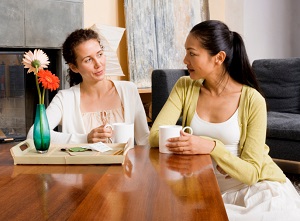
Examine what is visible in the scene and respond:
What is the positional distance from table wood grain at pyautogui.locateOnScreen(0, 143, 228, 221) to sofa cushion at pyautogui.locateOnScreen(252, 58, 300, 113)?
2495mm

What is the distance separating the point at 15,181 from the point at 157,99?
2.20 m

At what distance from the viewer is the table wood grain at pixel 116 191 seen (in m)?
0.98

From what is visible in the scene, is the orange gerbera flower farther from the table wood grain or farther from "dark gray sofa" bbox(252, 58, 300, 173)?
"dark gray sofa" bbox(252, 58, 300, 173)

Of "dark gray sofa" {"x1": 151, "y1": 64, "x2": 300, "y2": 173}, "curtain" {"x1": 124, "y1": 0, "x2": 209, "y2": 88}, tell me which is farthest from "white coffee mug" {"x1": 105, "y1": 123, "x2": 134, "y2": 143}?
"curtain" {"x1": 124, "y1": 0, "x2": 209, "y2": 88}

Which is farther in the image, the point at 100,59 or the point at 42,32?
the point at 42,32

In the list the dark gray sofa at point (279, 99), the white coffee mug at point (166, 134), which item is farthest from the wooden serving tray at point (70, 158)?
the dark gray sofa at point (279, 99)

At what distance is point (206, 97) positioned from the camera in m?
1.78

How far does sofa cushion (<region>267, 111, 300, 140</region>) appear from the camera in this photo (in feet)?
10.6

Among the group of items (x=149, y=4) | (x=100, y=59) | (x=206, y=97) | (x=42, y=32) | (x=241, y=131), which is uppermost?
(x=149, y=4)

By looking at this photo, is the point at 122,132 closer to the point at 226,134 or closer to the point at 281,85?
the point at 226,134

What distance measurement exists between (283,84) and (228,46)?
2172mm

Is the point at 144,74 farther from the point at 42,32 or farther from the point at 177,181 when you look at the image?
the point at 177,181

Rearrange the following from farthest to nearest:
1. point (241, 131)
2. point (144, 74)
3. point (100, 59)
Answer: point (144, 74) < point (100, 59) < point (241, 131)

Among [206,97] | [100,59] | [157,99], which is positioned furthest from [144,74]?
[206,97]
